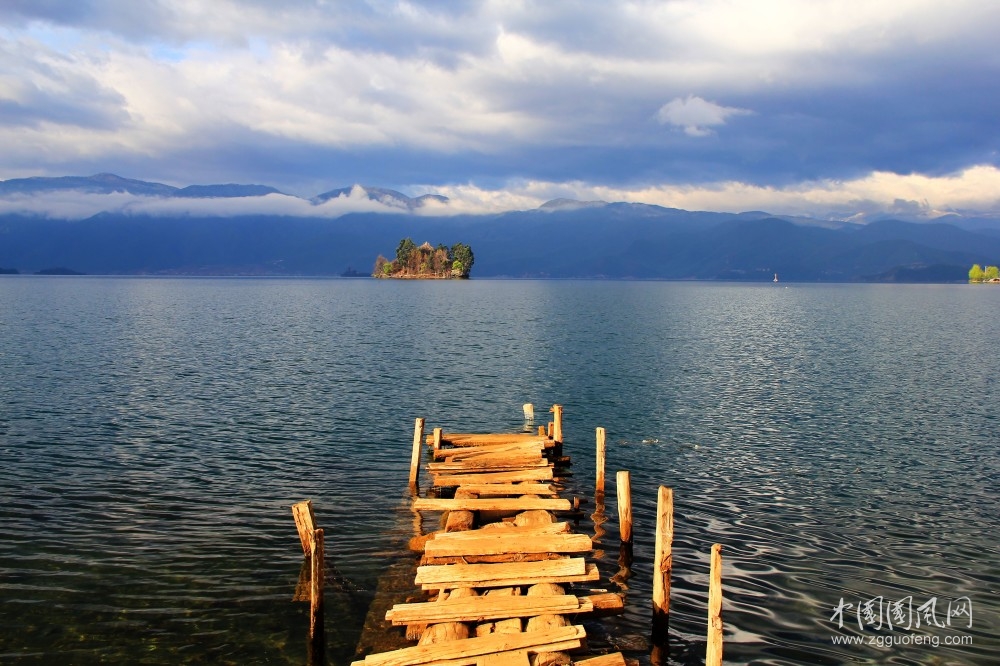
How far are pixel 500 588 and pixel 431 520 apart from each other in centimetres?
746

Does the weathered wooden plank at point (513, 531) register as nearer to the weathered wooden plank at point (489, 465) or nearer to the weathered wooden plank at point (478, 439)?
the weathered wooden plank at point (489, 465)

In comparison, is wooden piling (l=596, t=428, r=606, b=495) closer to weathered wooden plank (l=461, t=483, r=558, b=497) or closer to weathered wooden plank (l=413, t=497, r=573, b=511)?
weathered wooden plank (l=461, t=483, r=558, b=497)

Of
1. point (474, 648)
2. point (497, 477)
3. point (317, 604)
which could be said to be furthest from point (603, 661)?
point (497, 477)

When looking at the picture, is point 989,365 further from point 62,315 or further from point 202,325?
point 62,315

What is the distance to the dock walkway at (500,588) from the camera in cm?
1330

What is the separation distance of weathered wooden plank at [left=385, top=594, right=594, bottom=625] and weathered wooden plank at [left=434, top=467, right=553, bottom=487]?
381 inches

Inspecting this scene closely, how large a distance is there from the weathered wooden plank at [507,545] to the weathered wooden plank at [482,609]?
2496mm

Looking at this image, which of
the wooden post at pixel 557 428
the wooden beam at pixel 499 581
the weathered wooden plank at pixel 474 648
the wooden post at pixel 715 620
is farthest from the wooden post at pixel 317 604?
the wooden post at pixel 557 428

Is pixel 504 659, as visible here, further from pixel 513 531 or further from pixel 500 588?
pixel 513 531

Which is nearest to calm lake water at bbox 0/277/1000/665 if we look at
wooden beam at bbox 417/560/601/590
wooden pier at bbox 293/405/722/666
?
wooden pier at bbox 293/405/722/666

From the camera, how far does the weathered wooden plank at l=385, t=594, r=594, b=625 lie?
14.4 meters

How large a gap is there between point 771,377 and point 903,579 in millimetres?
35634

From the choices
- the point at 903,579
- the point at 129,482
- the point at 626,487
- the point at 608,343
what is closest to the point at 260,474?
the point at 129,482

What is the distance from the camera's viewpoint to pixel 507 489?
23.3 m
